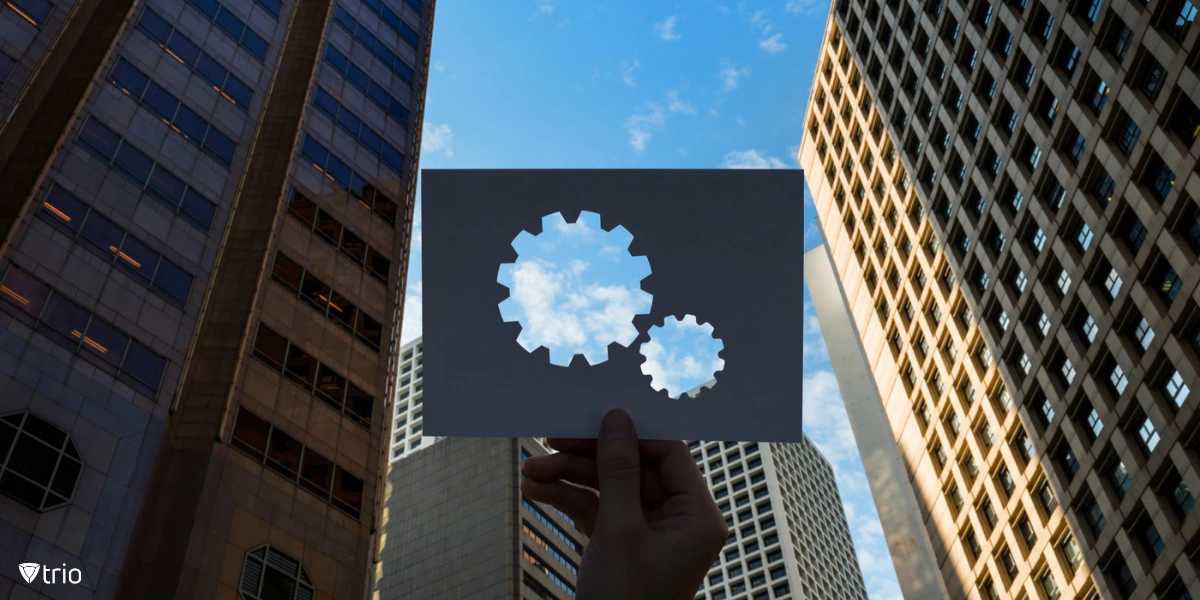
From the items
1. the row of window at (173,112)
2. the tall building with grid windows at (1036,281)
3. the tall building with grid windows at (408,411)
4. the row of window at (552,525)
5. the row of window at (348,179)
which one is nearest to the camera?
the row of window at (173,112)

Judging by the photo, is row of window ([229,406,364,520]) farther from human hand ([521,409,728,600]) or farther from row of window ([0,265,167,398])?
human hand ([521,409,728,600])

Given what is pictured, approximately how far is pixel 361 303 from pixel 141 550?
59.9ft

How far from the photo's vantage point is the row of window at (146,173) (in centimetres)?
4050

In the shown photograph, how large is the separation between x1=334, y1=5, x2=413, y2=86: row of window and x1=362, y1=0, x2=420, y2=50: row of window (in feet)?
10.4

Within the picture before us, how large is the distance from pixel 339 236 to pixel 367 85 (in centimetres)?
1380

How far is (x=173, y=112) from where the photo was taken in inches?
1786

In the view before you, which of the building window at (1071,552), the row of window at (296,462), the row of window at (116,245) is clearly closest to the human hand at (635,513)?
the row of window at (296,462)

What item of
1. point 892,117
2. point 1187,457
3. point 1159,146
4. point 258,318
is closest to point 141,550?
point 258,318

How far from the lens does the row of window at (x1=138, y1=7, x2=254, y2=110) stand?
155 ft

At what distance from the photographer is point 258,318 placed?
43.1 metres

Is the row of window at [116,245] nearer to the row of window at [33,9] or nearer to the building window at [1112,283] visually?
the row of window at [33,9]

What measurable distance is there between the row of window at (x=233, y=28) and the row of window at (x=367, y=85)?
444cm

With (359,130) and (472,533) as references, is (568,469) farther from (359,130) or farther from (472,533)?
(472,533)

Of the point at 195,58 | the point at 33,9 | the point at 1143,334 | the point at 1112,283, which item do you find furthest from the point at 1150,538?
the point at 33,9
